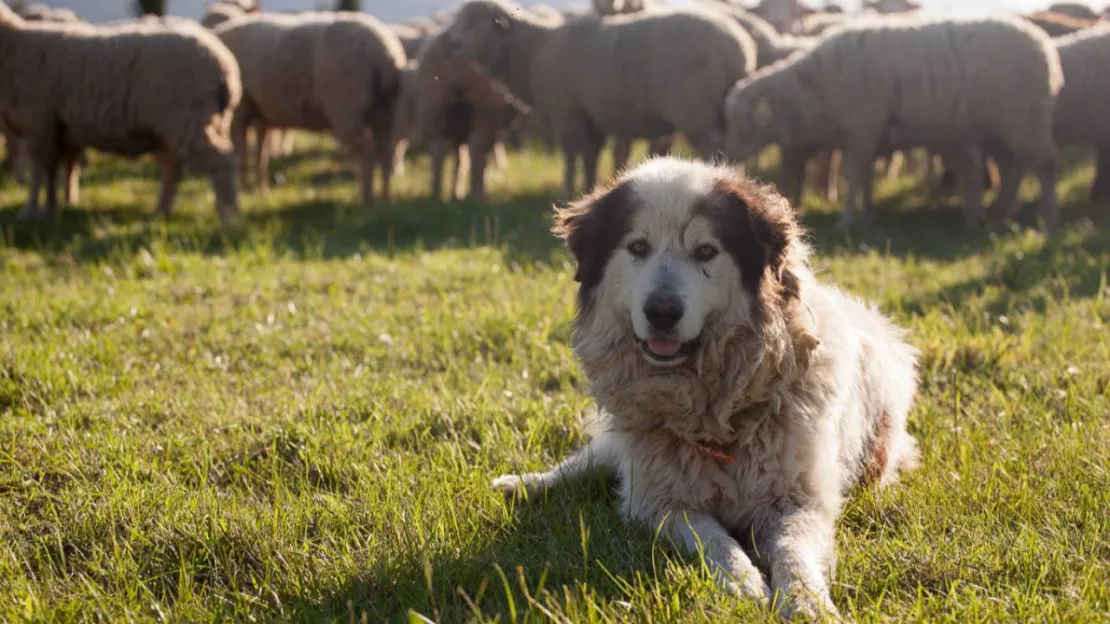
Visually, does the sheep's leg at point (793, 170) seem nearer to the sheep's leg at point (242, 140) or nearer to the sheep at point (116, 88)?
the sheep at point (116, 88)

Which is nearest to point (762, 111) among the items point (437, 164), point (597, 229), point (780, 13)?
point (437, 164)

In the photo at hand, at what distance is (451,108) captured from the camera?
1195 centimetres

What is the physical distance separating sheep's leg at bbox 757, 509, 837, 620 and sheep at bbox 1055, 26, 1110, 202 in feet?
29.4

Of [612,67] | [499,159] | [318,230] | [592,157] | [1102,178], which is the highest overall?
[612,67]

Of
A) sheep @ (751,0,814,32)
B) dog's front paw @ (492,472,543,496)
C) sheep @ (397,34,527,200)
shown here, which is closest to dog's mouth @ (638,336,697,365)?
dog's front paw @ (492,472,543,496)

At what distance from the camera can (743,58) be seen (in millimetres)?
11102

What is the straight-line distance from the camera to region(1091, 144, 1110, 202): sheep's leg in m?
11.0

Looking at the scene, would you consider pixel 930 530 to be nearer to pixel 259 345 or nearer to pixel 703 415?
pixel 703 415

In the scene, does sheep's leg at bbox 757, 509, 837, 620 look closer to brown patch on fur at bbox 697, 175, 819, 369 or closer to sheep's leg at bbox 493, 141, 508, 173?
brown patch on fur at bbox 697, 175, 819, 369

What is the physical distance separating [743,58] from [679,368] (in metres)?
8.33

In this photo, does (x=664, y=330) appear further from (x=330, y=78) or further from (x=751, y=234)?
(x=330, y=78)

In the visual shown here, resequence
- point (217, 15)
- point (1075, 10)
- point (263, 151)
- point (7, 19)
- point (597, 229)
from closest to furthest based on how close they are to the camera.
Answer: point (597, 229) < point (7, 19) < point (263, 151) < point (1075, 10) < point (217, 15)

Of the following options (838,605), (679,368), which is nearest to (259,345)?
(679,368)

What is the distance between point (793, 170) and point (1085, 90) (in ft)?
9.83
